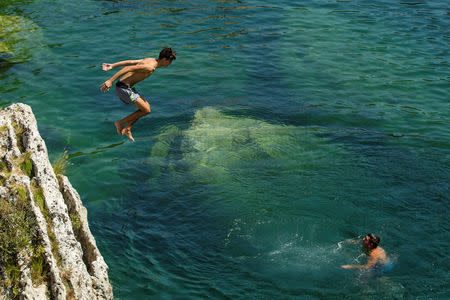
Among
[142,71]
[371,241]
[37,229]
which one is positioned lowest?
[371,241]

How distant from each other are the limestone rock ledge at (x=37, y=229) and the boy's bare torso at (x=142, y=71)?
366 centimetres

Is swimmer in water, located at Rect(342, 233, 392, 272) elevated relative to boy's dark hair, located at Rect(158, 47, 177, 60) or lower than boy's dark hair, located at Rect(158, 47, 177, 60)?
lower

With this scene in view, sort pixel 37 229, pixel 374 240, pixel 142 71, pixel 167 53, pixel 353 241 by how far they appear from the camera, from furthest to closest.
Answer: pixel 142 71 < pixel 167 53 < pixel 353 241 < pixel 374 240 < pixel 37 229

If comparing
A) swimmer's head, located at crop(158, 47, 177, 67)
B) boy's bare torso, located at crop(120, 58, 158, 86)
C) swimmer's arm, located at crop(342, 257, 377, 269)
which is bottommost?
swimmer's arm, located at crop(342, 257, 377, 269)

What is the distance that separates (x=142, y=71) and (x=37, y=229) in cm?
569

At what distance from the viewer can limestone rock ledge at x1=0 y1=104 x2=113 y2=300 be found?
7.04m

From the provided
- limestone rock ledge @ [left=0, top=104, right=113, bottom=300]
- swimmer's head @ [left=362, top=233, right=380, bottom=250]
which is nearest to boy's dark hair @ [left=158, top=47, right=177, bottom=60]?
limestone rock ledge @ [left=0, top=104, right=113, bottom=300]

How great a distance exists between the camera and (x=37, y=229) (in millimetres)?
7285

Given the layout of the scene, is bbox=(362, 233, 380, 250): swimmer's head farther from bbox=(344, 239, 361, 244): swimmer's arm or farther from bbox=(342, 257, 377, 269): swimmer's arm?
bbox=(344, 239, 361, 244): swimmer's arm

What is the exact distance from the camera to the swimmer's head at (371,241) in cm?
1039

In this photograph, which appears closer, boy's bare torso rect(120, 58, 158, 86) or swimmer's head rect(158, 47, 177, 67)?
swimmer's head rect(158, 47, 177, 67)

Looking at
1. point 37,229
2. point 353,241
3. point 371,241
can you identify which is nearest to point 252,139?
point 353,241

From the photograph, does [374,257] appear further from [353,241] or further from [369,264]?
[353,241]

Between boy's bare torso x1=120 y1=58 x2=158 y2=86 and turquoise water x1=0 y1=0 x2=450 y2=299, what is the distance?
2777 mm
